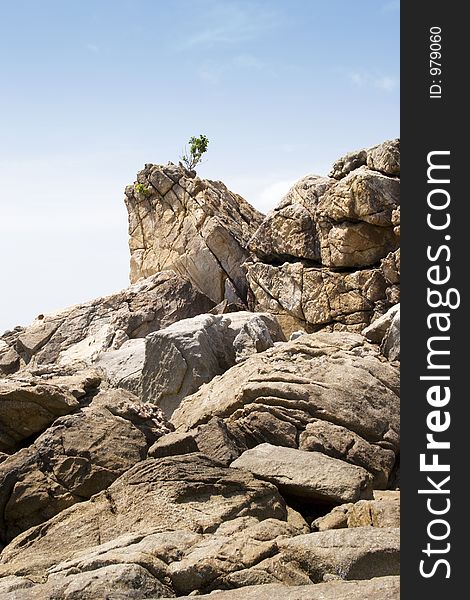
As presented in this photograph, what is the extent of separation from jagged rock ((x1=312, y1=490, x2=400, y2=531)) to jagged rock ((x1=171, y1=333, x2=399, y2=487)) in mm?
3522

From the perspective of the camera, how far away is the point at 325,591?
11719 mm

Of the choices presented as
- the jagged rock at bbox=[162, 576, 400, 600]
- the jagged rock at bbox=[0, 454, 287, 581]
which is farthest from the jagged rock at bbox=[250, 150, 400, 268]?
the jagged rock at bbox=[162, 576, 400, 600]

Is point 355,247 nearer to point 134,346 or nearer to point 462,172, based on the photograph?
point 134,346

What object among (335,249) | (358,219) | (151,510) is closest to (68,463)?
(151,510)

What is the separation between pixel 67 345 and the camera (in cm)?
4622

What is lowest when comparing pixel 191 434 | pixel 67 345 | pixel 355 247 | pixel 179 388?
pixel 191 434

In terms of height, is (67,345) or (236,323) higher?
(67,345)

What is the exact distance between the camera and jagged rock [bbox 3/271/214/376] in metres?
45.1

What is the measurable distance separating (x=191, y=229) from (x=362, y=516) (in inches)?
1566

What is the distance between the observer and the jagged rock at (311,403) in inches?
831

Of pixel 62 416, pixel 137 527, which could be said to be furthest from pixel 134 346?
pixel 137 527

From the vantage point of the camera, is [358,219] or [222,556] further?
[358,219]

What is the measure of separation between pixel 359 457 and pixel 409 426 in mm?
10681

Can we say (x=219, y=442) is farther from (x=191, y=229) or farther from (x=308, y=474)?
(x=191, y=229)
